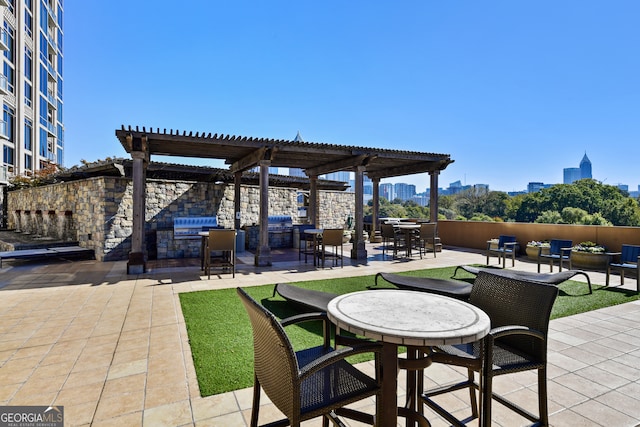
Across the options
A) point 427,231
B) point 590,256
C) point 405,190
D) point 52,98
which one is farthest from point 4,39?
point 405,190

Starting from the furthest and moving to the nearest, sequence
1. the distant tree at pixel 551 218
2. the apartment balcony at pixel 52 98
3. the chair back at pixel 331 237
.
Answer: the distant tree at pixel 551 218, the apartment balcony at pixel 52 98, the chair back at pixel 331 237

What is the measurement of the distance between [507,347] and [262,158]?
6.85 m

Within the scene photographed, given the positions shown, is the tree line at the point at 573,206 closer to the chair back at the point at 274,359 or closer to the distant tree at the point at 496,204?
the distant tree at the point at 496,204

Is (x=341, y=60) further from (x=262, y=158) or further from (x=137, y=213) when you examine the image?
(x=137, y=213)

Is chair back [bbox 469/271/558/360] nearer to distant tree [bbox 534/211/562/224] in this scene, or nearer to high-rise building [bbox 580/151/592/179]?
distant tree [bbox 534/211/562/224]

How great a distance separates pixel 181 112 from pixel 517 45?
13168 millimetres

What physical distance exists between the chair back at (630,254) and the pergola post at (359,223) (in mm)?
5471

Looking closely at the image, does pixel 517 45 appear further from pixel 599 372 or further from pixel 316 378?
pixel 316 378

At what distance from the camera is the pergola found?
679cm

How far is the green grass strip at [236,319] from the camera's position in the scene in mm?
2529

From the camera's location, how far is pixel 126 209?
28.5ft

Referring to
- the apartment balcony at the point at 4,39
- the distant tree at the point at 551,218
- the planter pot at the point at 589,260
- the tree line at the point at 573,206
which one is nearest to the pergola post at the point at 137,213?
the planter pot at the point at 589,260

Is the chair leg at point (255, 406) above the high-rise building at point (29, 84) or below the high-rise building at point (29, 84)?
below

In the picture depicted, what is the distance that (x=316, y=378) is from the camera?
5.31 ft
